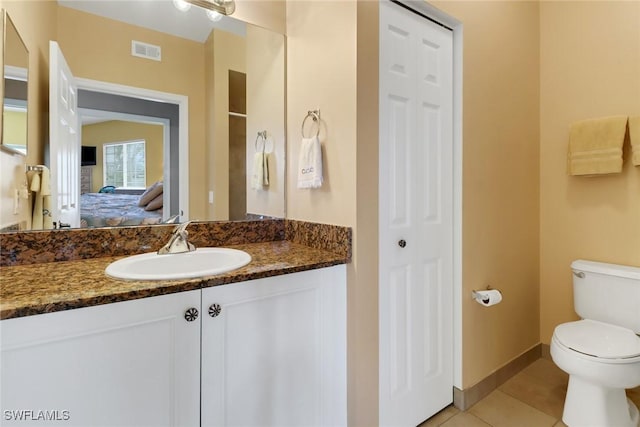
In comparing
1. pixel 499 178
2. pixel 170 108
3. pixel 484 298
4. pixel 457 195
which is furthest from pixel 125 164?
pixel 499 178

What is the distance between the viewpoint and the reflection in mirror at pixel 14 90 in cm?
111

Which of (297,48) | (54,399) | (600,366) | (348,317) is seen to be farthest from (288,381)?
(297,48)

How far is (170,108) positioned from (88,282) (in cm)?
89

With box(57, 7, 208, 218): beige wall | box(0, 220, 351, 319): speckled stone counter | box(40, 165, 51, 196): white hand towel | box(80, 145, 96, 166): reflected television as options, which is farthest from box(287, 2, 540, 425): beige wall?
box(40, 165, 51, 196): white hand towel

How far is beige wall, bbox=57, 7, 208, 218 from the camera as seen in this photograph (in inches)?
50.6

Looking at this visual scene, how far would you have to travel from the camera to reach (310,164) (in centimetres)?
143

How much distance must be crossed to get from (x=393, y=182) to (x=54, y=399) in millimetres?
1329

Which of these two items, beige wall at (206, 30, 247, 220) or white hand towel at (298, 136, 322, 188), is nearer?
white hand towel at (298, 136, 322, 188)

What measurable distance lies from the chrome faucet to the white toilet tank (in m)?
2.12

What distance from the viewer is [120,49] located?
137 centimetres

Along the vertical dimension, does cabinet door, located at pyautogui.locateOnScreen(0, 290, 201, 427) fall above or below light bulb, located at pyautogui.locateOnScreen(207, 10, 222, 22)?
below

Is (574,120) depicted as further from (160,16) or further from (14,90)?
(14,90)

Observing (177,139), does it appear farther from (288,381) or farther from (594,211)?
(594,211)

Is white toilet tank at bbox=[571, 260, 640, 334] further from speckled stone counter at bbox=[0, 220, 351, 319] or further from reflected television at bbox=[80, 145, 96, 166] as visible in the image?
reflected television at bbox=[80, 145, 96, 166]
